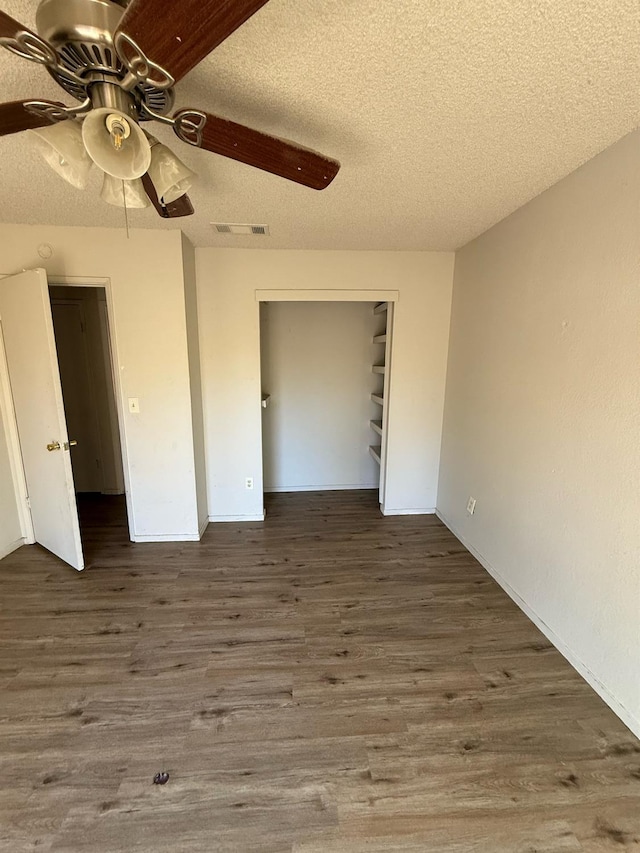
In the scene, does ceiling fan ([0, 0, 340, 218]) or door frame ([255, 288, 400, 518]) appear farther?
door frame ([255, 288, 400, 518])

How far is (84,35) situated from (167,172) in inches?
17.0

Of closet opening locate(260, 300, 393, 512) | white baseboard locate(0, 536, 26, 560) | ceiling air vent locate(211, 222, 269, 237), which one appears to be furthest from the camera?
closet opening locate(260, 300, 393, 512)

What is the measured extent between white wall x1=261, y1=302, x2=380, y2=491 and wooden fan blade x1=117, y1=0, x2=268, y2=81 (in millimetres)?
3030

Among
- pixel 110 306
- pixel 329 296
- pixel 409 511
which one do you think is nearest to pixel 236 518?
pixel 409 511

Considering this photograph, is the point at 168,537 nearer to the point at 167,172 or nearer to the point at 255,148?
the point at 167,172

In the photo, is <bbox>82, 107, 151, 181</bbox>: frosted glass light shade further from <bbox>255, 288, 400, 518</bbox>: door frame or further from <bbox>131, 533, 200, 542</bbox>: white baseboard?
<bbox>131, 533, 200, 542</bbox>: white baseboard

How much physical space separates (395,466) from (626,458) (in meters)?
2.05

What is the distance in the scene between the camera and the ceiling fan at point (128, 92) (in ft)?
2.58

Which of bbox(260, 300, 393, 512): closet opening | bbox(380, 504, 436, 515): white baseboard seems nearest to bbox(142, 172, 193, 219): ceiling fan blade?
bbox(260, 300, 393, 512): closet opening

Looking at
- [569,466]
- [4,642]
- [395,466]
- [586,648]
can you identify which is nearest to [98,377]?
[4,642]

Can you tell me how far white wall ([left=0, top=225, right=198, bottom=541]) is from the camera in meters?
2.62

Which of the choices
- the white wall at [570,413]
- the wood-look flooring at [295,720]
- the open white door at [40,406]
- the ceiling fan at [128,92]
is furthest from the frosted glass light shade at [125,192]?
the wood-look flooring at [295,720]

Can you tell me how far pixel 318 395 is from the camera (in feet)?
13.5

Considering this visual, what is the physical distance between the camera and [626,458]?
62.4 inches
